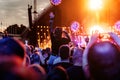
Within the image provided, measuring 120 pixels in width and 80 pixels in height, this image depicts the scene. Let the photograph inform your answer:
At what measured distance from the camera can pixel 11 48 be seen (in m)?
3.22

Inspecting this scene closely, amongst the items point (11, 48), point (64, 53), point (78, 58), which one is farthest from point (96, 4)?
point (11, 48)

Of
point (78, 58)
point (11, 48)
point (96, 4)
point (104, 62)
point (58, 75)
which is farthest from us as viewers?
point (96, 4)

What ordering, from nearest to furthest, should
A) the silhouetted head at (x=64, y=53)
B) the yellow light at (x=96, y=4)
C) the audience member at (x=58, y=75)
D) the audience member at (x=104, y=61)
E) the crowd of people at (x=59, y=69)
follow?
the crowd of people at (x=59, y=69)
the audience member at (x=104, y=61)
the audience member at (x=58, y=75)
the silhouetted head at (x=64, y=53)
the yellow light at (x=96, y=4)

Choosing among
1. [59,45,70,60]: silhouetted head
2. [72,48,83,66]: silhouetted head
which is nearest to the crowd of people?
[72,48,83,66]: silhouetted head

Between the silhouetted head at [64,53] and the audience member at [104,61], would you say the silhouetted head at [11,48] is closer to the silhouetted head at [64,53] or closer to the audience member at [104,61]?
the audience member at [104,61]

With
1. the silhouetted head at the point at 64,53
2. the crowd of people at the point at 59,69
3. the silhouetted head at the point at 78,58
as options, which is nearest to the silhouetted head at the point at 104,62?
the crowd of people at the point at 59,69

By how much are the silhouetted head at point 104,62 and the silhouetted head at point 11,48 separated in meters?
0.54

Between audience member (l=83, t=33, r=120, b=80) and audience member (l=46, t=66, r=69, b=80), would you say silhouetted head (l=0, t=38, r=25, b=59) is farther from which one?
audience member (l=46, t=66, r=69, b=80)

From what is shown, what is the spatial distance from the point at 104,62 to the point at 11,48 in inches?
27.9

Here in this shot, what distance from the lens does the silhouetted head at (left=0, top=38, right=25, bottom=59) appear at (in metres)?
3.11

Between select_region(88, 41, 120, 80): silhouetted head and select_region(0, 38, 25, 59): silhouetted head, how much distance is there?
0.54 meters

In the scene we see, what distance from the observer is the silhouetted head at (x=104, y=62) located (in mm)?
3514

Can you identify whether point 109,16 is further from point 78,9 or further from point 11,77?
point 11,77

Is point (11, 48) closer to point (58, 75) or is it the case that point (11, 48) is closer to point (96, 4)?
point (58, 75)
